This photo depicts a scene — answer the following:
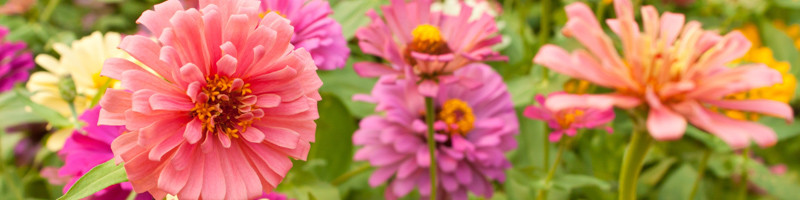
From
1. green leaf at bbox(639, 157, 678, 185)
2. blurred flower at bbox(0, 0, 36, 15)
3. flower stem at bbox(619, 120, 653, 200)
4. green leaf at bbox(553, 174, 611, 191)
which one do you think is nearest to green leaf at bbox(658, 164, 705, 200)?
green leaf at bbox(639, 157, 678, 185)

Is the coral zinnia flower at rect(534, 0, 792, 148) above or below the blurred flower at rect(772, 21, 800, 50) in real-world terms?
above

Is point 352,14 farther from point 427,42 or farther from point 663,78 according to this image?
point 663,78

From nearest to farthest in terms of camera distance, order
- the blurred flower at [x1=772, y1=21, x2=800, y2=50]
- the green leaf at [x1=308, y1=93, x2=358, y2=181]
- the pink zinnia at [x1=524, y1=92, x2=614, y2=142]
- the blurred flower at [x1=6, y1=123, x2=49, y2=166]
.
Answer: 1. the pink zinnia at [x1=524, y1=92, x2=614, y2=142]
2. the green leaf at [x1=308, y1=93, x2=358, y2=181]
3. the blurred flower at [x1=6, y1=123, x2=49, y2=166]
4. the blurred flower at [x1=772, y1=21, x2=800, y2=50]

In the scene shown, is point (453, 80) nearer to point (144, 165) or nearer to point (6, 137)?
point (144, 165)

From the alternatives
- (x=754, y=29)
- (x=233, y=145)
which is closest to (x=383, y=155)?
(x=233, y=145)

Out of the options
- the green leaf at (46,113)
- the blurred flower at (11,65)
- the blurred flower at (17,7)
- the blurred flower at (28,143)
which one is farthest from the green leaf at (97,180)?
the blurred flower at (28,143)

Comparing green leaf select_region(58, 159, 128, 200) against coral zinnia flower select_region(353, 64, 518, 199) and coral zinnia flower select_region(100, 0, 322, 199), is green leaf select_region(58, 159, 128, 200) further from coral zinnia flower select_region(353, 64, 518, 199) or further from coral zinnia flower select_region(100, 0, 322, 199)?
coral zinnia flower select_region(353, 64, 518, 199)

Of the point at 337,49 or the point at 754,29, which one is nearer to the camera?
the point at 337,49

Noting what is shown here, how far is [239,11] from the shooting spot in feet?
1.23

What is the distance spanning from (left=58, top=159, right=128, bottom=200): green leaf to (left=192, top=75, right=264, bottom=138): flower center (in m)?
0.06

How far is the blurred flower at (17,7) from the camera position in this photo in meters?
0.87

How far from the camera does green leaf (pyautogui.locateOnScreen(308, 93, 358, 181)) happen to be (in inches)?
33.4

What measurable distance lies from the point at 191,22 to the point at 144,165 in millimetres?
93

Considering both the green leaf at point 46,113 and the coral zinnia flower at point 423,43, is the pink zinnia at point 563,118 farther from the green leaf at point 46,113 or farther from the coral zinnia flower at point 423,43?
the green leaf at point 46,113
